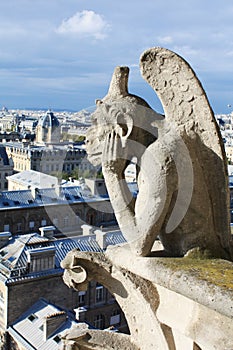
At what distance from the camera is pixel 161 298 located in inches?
181

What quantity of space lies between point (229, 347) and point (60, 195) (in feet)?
106

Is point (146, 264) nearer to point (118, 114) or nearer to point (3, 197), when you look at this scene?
point (118, 114)

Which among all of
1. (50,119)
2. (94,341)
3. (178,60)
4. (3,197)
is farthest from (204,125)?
(50,119)

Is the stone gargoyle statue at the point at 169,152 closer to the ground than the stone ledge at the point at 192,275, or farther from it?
farther from it

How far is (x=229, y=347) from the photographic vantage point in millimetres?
3842

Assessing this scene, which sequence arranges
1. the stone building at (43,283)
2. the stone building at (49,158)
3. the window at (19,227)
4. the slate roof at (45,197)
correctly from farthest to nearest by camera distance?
the stone building at (49,158) → the slate roof at (45,197) → the window at (19,227) → the stone building at (43,283)

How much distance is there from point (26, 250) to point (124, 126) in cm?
1850

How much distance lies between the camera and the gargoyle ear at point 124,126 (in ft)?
15.2

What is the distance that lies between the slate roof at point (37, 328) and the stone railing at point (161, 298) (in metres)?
12.9

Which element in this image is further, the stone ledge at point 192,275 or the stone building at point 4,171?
the stone building at point 4,171

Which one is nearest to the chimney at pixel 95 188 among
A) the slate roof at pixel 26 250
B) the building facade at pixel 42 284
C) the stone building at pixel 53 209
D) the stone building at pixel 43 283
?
the stone building at pixel 53 209

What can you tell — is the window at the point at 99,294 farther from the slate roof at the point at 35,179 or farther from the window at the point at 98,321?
the slate roof at the point at 35,179

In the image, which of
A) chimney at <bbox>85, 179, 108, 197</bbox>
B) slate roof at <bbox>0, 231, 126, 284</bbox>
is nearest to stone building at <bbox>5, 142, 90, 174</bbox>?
chimney at <bbox>85, 179, 108, 197</bbox>

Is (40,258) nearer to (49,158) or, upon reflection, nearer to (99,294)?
(99,294)
